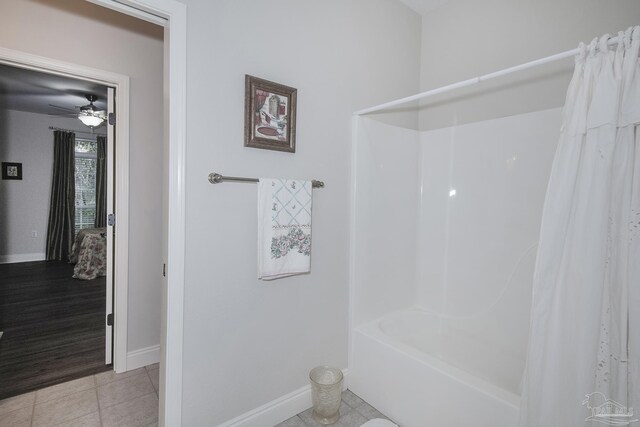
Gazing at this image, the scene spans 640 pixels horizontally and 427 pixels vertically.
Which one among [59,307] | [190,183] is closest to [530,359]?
[190,183]

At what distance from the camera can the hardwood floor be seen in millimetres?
2183

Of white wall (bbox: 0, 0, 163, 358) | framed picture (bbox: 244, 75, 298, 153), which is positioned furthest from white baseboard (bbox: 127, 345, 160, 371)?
framed picture (bbox: 244, 75, 298, 153)

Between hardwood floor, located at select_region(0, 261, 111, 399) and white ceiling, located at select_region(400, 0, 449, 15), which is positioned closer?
hardwood floor, located at select_region(0, 261, 111, 399)

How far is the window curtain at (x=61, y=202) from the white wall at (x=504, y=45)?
244 inches

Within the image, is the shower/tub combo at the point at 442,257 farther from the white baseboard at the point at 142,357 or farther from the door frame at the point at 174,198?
the white baseboard at the point at 142,357

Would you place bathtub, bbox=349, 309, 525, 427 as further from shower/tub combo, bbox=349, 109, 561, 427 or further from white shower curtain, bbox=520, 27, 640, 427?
white shower curtain, bbox=520, 27, 640, 427

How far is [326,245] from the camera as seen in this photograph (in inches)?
76.6

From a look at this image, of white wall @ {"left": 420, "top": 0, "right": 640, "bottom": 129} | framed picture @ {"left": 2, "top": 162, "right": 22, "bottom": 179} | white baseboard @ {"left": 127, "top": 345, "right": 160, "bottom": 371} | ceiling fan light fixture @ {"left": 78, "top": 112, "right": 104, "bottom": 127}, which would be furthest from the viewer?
framed picture @ {"left": 2, "top": 162, "right": 22, "bottom": 179}

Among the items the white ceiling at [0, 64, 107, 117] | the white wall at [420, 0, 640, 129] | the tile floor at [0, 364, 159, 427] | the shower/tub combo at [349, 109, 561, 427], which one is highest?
the white ceiling at [0, 64, 107, 117]

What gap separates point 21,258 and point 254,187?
627cm

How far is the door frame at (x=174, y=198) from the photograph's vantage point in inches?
54.1

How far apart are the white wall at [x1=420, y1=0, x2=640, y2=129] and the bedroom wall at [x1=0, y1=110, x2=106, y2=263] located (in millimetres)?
6403

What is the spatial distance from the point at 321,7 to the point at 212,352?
1949mm

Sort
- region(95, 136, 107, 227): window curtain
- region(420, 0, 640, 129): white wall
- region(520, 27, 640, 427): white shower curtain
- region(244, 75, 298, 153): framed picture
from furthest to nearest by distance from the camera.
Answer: region(95, 136, 107, 227): window curtain
region(420, 0, 640, 129): white wall
region(244, 75, 298, 153): framed picture
region(520, 27, 640, 427): white shower curtain
